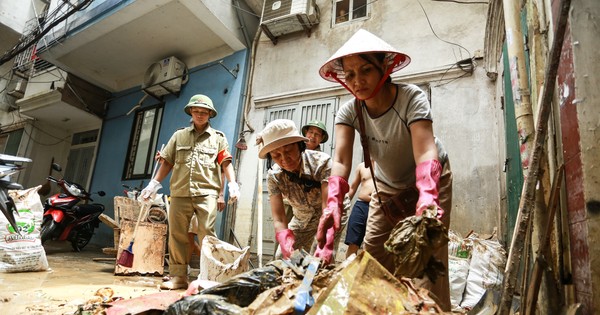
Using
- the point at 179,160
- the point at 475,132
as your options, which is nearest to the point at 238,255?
the point at 179,160

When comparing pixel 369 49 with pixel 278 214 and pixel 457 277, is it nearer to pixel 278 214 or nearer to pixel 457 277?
pixel 278 214

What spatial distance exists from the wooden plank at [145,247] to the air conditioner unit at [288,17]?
3880mm

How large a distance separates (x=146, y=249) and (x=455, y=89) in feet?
14.2

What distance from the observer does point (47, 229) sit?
474 cm

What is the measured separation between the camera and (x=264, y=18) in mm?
5867

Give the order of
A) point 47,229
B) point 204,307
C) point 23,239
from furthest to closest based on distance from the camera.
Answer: point 47,229
point 23,239
point 204,307

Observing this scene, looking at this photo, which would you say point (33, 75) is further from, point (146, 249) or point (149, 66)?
point (146, 249)

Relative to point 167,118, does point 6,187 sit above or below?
below

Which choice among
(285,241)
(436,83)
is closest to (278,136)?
(285,241)

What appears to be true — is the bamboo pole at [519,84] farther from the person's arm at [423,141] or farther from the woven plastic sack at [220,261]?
the woven plastic sack at [220,261]

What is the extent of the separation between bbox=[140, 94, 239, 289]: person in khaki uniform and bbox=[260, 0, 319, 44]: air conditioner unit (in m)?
2.77

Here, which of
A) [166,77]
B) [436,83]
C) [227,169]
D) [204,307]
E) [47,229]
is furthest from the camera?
[166,77]

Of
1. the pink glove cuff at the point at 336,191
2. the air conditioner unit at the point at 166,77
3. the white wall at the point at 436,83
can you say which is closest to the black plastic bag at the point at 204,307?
the pink glove cuff at the point at 336,191

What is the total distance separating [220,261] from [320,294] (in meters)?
1.99
